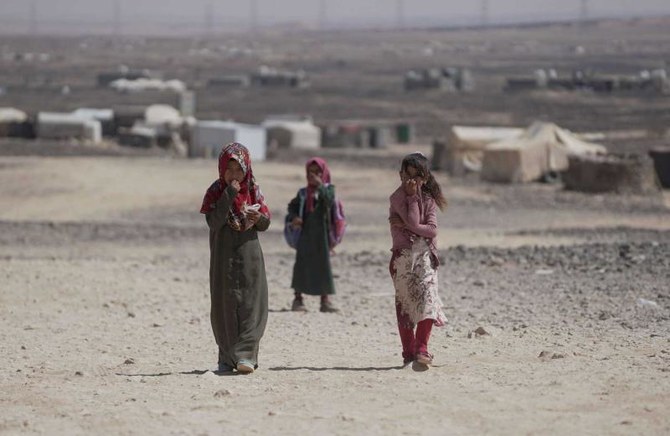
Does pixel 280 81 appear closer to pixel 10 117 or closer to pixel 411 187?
pixel 10 117

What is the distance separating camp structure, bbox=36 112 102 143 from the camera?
116 ft

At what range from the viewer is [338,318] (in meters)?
11.4

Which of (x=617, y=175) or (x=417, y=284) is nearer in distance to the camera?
(x=417, y=284)

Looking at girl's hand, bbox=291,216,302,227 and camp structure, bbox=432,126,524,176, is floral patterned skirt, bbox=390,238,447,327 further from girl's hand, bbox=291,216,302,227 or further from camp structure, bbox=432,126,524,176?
camp structure, bbox=432,126,524,176

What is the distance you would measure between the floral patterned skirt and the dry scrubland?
0.35 meters

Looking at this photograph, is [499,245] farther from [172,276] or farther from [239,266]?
[239,266]

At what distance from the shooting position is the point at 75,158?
3058 cm

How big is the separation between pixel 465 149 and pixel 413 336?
20930 millimetres

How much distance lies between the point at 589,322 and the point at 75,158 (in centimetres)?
2134

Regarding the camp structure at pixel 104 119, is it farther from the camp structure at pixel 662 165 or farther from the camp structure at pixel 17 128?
the camp structure at pixel 662 165

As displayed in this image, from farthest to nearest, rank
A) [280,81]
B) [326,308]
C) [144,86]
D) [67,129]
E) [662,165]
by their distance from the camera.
Answer: [280,81], [144,86], [67,129], [662,165], [326,308]

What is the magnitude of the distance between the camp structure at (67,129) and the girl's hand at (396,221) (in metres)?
27.6

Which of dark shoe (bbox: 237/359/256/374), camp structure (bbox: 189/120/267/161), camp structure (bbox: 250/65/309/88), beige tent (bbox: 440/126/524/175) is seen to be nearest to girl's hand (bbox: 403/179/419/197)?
dark shoe (bbox: 237/359/256/374)

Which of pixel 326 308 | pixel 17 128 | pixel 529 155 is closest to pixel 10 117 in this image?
pixel 17 128
